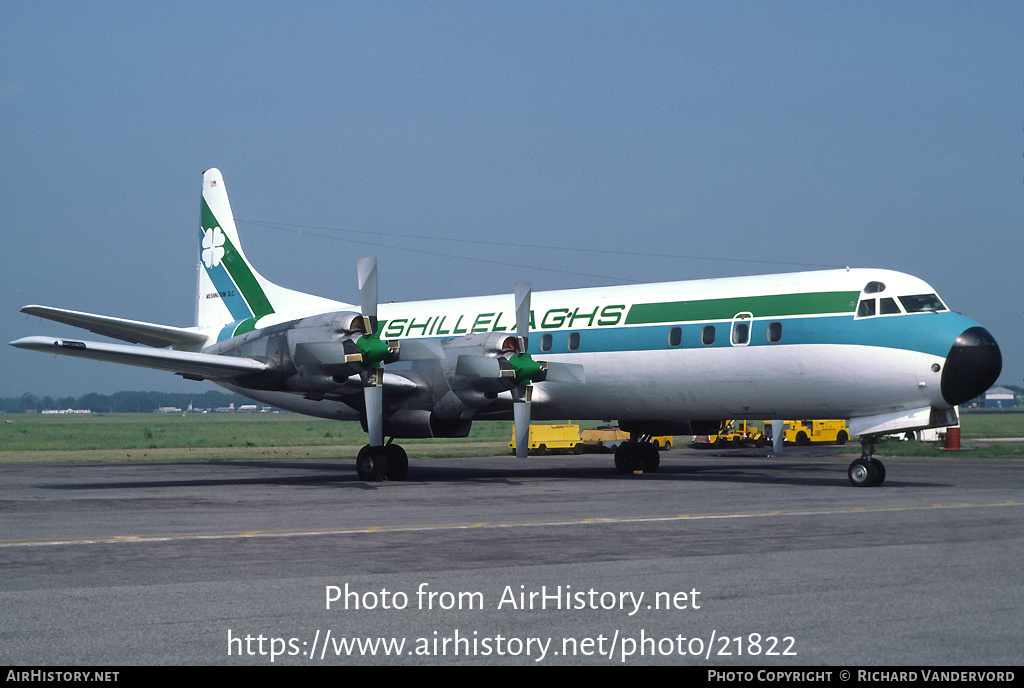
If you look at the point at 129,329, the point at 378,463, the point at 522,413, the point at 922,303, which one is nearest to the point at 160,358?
the point at 129,329

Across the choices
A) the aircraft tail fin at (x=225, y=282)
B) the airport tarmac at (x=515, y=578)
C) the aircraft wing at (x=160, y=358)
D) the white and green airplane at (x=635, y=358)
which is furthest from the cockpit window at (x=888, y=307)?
the aircraft tail fin at (x=225, y=282)

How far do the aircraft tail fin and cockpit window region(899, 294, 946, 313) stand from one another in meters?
17.3

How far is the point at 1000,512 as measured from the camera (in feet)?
53.2

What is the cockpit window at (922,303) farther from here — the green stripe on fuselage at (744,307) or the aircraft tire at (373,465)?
the aircraft tire at (373,465)

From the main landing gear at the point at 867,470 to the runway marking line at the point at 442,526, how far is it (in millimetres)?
3797

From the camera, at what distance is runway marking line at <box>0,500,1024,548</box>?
1305 cm

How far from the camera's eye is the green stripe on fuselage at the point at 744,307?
71.4 feet

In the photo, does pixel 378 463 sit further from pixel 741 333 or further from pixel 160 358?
pixel 741 333

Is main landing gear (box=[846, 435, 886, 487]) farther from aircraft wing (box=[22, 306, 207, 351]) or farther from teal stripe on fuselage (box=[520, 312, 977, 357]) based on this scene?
aircraft wing (box=[22, 306, 207, 351])

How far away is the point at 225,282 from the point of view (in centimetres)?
3138

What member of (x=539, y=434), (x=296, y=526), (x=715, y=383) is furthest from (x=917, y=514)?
(x=539, y=434)

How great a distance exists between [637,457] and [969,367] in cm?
1075
